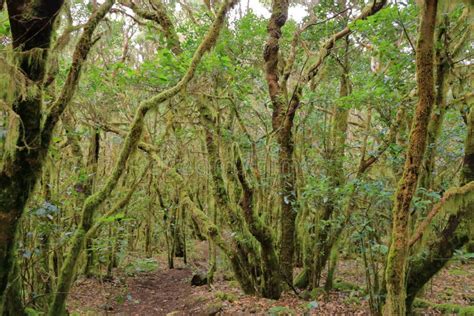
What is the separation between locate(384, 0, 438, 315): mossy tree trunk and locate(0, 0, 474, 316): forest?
2cm

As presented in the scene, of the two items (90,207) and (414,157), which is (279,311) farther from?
(414,157)

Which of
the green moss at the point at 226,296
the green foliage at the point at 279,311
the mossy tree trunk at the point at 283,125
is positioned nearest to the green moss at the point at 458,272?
the mossy tree trunk at the point at 283,125

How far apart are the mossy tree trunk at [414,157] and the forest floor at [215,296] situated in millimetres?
2025

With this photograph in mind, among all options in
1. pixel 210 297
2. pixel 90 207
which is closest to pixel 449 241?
pixel 90 207

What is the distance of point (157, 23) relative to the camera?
9422 mm

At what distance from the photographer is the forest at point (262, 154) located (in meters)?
4.37

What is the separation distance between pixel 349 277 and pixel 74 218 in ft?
27.4

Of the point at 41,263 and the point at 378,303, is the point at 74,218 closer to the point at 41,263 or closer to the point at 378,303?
the point at 41,263

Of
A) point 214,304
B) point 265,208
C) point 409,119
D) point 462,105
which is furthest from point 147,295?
point 462,105

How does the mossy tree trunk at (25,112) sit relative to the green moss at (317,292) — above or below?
above

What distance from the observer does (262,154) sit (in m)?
13.2

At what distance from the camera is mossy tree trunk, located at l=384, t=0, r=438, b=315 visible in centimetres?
409

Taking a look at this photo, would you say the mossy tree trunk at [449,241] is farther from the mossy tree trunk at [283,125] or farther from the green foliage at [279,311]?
the mossy tree trunk at [283,125]

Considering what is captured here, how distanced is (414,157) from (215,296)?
6.52 m
